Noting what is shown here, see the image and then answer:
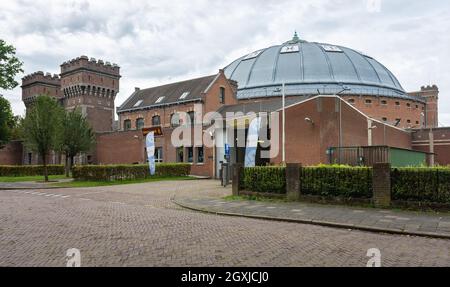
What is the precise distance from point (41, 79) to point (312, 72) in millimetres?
51330

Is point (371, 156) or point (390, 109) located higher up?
point (390, 109)

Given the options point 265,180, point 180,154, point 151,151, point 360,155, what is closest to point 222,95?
point 180,154

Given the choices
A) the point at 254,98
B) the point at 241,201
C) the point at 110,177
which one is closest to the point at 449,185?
the point at 241,201

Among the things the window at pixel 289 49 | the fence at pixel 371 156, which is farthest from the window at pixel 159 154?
the window at pixel 289 49

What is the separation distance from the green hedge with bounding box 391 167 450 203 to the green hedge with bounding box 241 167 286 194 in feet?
15.1

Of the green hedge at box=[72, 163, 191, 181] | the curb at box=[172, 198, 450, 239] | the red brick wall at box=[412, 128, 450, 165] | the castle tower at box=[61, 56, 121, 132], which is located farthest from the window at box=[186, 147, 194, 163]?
the red brick wall at box=[412, 128, 450, 165]

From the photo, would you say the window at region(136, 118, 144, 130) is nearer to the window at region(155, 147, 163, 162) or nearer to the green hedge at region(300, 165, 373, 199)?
the window at region(155, 147, 163, 162)

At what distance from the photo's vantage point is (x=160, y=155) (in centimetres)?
4459

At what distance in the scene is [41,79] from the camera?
75.6 meters

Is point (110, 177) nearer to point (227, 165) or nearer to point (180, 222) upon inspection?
point (227, 165)

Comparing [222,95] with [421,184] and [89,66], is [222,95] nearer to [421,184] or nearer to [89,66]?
[89,66]

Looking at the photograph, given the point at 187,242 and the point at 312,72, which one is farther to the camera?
the point at 312,72

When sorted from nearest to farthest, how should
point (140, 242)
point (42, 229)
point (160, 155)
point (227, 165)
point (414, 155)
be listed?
point (140, 242) < point (42, 229) < point (227, 165) < point (414, 155) < point (160, 155)
